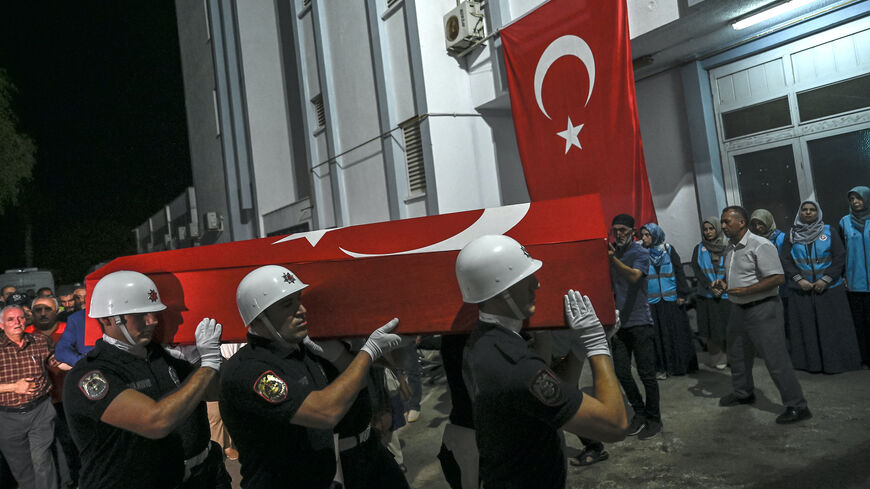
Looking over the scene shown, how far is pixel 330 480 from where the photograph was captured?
7.89 feet

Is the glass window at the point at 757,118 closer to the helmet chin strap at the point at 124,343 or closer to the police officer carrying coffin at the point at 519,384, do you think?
the police officer carrying coffin at the point at 519,384

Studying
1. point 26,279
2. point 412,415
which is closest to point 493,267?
point 412,415

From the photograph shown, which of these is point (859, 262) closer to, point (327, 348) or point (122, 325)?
point (327, 348)

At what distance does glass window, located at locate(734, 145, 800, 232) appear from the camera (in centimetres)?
652

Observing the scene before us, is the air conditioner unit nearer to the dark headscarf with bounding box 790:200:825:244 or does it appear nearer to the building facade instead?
the building facade

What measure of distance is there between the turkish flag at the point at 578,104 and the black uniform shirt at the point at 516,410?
4655 mm

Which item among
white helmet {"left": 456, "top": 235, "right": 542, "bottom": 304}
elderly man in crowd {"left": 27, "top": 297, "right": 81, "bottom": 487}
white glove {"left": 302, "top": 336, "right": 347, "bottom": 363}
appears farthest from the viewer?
elderly man in crowd {"left": 27, "top": 297, "right": 81, "bottom": 487}

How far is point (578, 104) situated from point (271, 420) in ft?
17.4

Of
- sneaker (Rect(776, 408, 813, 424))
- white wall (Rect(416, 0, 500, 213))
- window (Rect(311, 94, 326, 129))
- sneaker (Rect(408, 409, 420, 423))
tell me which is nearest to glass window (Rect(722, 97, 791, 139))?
white wall (Rect(416, 0, 500, 213))

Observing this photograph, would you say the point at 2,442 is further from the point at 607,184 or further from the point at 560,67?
the point at 560,67

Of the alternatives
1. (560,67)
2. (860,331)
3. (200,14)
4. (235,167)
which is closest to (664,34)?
(560,67)

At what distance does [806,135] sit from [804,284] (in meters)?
1.80

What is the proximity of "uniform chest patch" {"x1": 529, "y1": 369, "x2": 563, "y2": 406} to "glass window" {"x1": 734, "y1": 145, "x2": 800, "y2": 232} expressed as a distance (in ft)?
20.1

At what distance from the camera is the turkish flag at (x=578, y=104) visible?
6.00m
